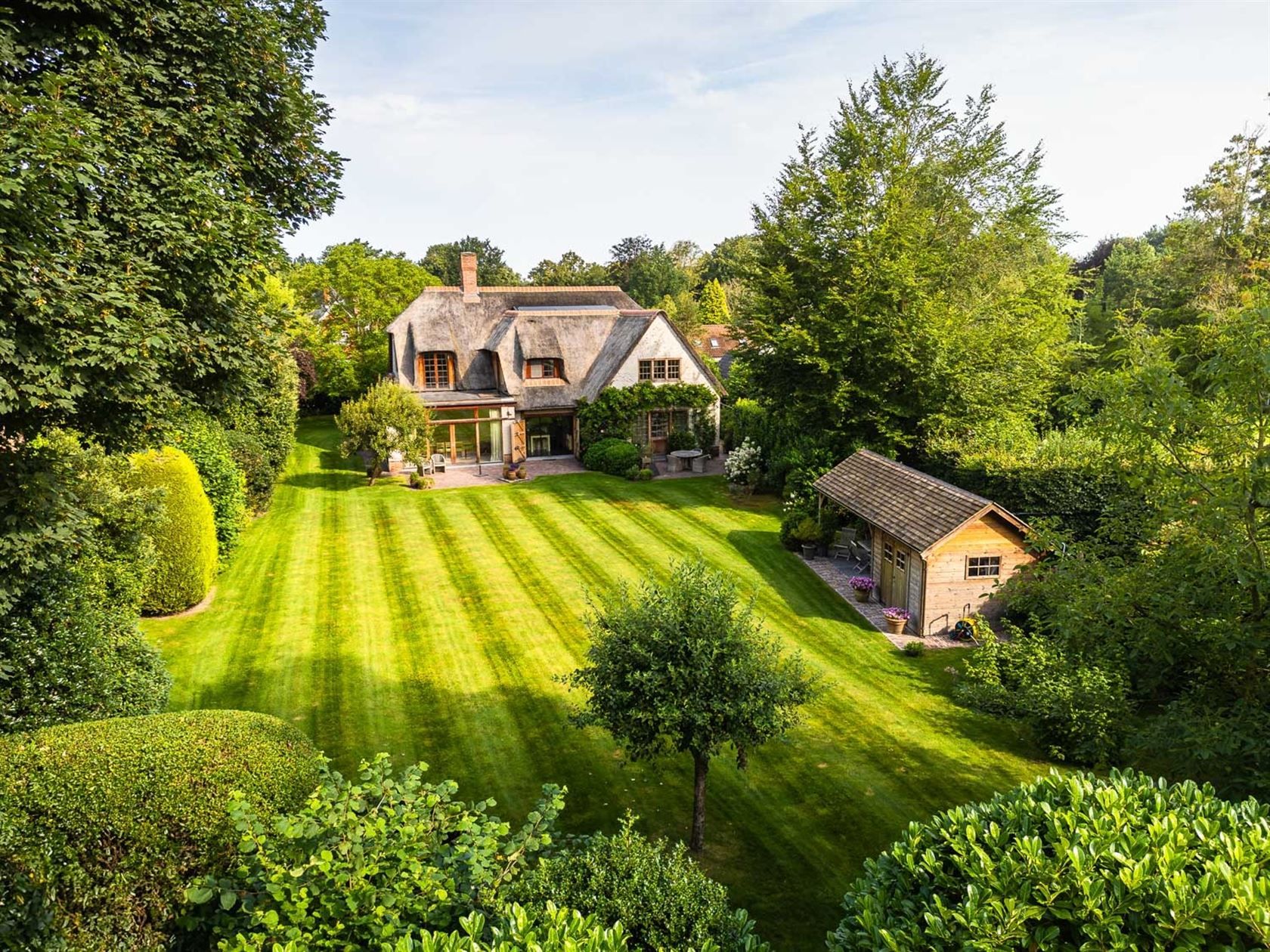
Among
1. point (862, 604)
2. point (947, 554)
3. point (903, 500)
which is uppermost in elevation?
point (903, 500)

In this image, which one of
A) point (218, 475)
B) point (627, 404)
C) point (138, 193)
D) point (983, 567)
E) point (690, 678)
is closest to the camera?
point (138, 193)

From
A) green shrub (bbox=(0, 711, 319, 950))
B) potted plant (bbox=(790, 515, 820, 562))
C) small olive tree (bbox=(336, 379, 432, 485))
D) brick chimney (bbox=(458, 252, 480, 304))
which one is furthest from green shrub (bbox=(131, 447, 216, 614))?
brick chimney (bbox=(458, 252, 480, 304))

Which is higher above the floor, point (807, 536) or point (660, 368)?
point (660, 368)

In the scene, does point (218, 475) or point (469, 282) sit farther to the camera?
point (469, 282)

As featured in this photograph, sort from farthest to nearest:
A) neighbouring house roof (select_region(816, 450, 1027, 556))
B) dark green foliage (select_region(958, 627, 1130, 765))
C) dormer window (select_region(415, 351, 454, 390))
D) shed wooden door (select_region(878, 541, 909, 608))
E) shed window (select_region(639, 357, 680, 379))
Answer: dormer window (select_region(415, 351, 454, 390)) → shed window (select_region(639, 357, 680, 379)) → shed wooden door (select_region(878, 541, 909, 608)) → neighbouring house roof (select_region(816, 450, 1027, 556)) → dark green foliage (select_region(958, 627, 1130, 765))

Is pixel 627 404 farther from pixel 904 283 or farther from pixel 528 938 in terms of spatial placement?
pixel 528 938

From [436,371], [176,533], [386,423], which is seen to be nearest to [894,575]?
[176,533]

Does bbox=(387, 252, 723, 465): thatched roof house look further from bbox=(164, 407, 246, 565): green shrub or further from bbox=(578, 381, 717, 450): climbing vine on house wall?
bbox=(164, 407, 246, 565): green shrub
